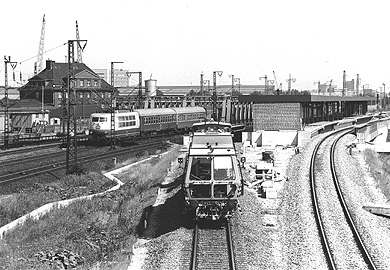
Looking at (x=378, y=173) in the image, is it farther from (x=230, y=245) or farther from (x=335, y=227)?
(x=230, y=245)

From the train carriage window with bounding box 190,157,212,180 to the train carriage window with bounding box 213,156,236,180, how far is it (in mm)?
247

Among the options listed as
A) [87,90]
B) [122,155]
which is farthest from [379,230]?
[87,90]

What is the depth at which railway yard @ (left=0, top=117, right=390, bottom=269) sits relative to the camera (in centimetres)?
1391

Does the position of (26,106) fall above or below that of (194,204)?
above

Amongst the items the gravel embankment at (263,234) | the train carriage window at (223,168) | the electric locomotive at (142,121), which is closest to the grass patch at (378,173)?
the gravel embankment at (263,234)

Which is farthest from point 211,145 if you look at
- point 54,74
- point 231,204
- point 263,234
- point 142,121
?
point 54,74

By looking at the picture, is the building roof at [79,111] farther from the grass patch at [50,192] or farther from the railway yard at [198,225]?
the railway yard at [198,225]

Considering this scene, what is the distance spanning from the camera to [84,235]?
1700 cm

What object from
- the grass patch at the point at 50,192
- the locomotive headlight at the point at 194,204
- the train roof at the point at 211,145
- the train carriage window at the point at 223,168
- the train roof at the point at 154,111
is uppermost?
the train roof at the point at 154,111

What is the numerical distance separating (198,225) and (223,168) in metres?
2.08

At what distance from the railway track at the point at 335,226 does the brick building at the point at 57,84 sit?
62382 millimetres

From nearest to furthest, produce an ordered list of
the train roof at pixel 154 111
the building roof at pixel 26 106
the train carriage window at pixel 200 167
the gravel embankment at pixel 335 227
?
the gravel embankment at pixel 335 227, the train carriage window at pixel 200 167, the train roof at pixel 154 111, the building roof at pixel 26 106

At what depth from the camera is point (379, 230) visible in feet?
58.2

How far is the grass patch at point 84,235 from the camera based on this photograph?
1409 centimetres
